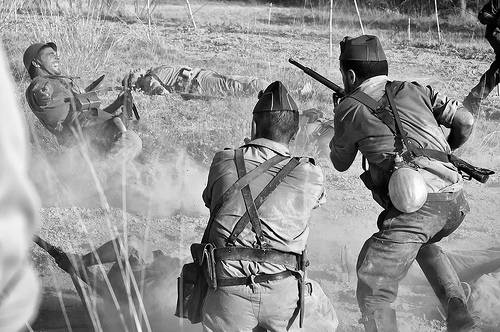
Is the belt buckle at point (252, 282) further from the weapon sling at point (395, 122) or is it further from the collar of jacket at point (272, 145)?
the weapon sling at point (395, 122)

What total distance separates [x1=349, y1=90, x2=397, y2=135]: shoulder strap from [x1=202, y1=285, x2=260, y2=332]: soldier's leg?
3.80 ft

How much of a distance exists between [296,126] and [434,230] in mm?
1007

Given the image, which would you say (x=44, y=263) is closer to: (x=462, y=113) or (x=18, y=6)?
(x=462, y=113)

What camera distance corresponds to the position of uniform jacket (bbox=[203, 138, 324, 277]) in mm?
3662

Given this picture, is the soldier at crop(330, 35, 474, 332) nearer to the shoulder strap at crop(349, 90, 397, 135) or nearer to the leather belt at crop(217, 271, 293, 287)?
the shoulder strap at crop(349, 90, 397, 135)

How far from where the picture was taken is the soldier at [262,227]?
3.65 meters

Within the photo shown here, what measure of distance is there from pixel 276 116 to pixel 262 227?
1.55 feet

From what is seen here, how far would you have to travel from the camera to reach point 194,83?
10.4 metres

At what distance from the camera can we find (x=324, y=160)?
27.5 ft

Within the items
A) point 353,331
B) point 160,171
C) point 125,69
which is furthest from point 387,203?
point 125,69

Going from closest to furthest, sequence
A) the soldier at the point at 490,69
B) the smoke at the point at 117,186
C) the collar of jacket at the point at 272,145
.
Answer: the collar of jacket at the point at 272,145 < the smoke at the point at 117,186 < the soldier at the point at 490,69

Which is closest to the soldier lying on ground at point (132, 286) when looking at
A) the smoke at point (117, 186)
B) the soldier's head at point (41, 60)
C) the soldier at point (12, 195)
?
the smoke at point (117, 186)

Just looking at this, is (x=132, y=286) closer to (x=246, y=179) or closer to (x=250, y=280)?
(x=250, y=280)

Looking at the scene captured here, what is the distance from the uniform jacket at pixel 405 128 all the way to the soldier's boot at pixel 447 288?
1.30 ft
